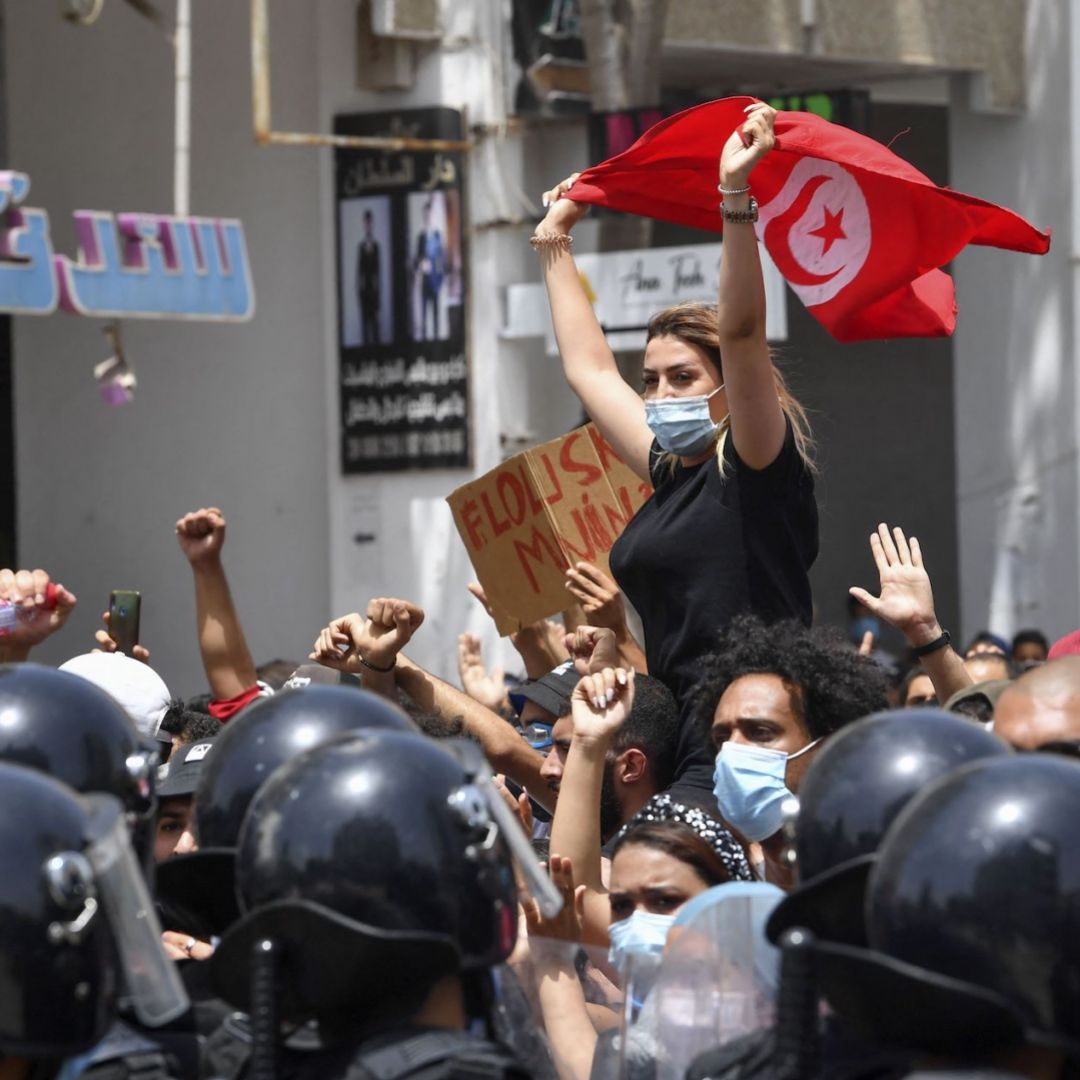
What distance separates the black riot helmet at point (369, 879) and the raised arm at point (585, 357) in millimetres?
2352

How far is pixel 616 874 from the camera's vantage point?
386cm

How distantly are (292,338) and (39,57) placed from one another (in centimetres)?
236

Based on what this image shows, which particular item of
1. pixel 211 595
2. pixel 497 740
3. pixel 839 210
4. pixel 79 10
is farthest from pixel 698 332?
pixel 79 10

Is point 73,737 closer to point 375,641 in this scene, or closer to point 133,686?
point 133,686

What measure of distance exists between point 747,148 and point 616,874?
4.86 feet

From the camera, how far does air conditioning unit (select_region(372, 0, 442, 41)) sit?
13414 millimetres

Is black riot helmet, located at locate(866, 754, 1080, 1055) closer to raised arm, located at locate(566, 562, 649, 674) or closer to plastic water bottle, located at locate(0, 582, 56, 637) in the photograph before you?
raised arm, located at locate(566, 562, 649, 674)

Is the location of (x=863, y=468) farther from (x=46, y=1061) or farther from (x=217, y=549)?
(x=46, y=1061)

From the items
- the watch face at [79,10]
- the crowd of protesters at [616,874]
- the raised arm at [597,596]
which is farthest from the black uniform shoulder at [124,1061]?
the watch face at [79,10]

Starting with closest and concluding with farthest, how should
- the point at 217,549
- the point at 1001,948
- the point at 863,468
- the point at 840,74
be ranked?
the point at 1001,948 < the point at 217,549 < the point at 840,74 < the point at 863,468

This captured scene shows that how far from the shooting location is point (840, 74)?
16188 mm

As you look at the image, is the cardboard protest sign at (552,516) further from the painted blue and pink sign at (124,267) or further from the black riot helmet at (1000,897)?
the painted blue and pink sign at (124,267)

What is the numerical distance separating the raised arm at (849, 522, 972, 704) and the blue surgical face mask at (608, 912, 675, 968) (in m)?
1.16

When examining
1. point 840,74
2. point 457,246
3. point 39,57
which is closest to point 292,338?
point 457,246
